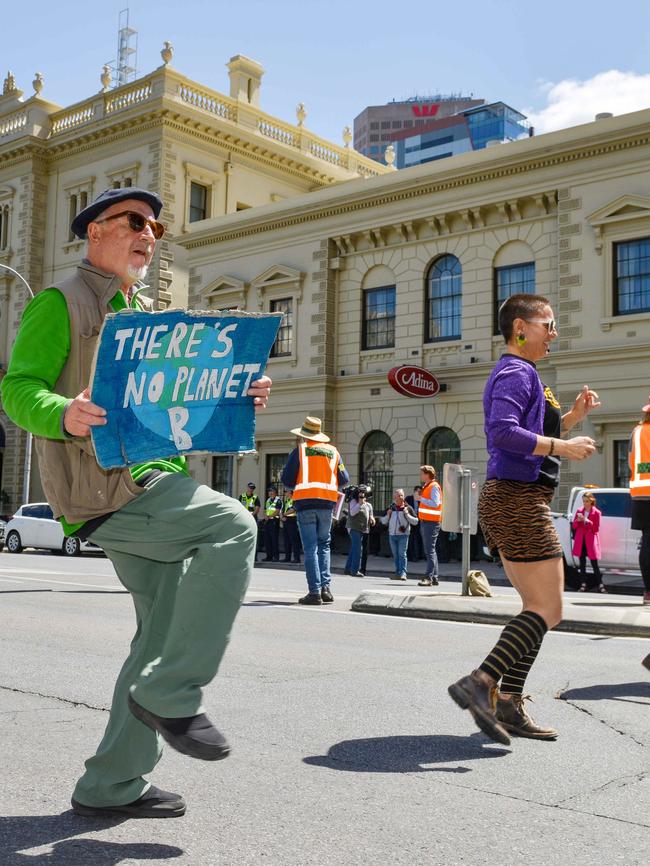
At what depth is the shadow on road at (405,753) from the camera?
3.97 metres

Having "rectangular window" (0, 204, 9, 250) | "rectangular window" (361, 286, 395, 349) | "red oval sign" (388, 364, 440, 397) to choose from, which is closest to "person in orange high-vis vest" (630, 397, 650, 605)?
"red oval sign" (388, 364, 440, 397)

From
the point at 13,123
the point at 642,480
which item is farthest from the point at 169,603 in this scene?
the point at 13,123

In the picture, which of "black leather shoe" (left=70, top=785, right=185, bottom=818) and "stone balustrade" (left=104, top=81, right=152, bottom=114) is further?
"stone balustrade" (left=104, top=81, right=152, bottom=114)

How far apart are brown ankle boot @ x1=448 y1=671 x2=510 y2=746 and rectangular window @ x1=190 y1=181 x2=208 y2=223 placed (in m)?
34.4

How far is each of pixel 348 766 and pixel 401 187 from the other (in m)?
26.0

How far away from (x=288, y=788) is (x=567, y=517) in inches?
587

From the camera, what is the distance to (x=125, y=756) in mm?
3092

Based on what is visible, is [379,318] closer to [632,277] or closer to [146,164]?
[632,277]

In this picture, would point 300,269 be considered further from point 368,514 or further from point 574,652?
point 574,652

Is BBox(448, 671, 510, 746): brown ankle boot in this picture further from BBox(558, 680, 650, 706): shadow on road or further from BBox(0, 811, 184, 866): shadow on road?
BBox(0, 811, 184, 866): shadow on road

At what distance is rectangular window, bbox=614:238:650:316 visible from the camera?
24078 millimetres

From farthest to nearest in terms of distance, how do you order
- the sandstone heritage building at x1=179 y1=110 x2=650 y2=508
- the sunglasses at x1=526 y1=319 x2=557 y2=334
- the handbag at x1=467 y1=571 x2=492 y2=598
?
the sandstone heritage building at x1=179 y1=110 x2=650 y2=508 < the handbag at x1=467 y1=571 x2=492 y2=598 < the sunglasses at x1=526 y1=319 x2=557 y2=334

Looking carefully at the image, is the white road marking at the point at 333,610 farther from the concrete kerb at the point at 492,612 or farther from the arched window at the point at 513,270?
the arched window at the point at 513,270

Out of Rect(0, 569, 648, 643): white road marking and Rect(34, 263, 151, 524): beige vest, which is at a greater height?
Rect(34, 263, 151, 524): beige vest
